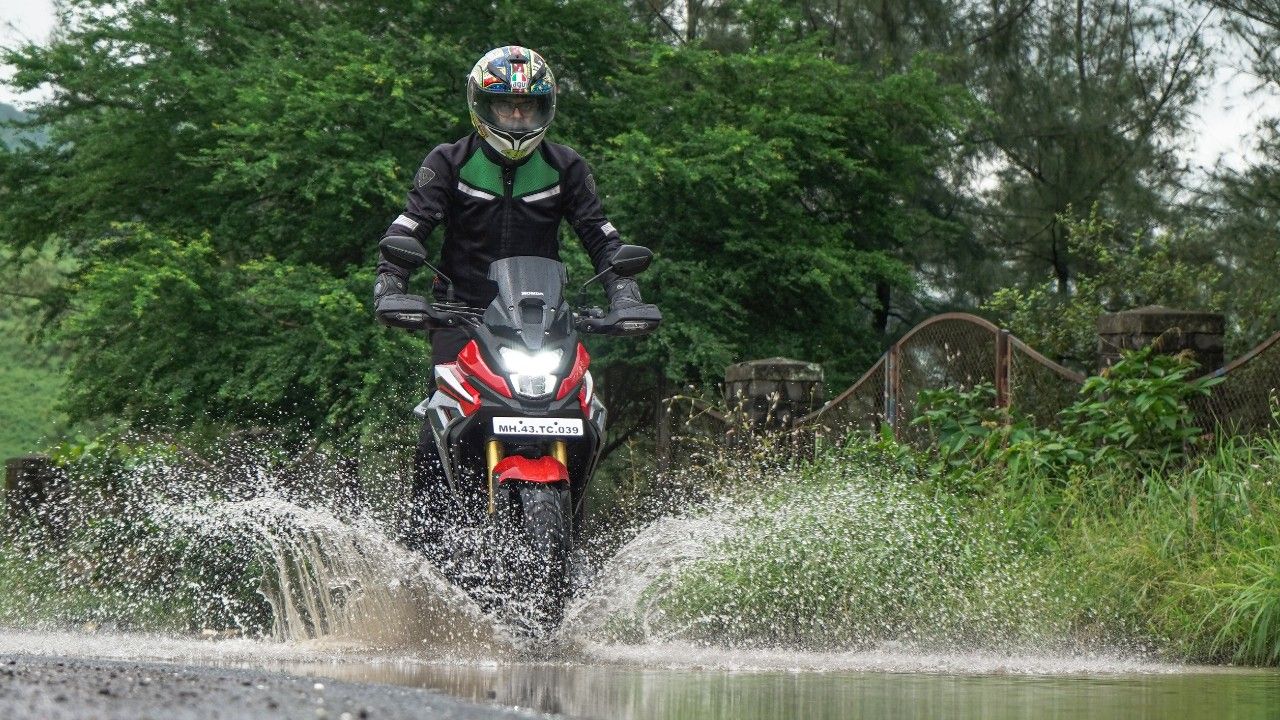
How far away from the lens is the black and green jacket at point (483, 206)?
6.98m

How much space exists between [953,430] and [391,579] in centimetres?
380

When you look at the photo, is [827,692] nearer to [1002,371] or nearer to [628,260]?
[628,260]

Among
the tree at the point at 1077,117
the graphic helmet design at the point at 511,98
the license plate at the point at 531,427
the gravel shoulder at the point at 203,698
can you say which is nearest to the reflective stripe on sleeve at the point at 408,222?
the graphic helmet design at the point at 511,98

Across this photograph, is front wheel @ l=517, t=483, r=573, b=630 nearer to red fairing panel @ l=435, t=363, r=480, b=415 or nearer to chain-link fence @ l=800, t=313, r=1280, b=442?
red fairing panel @ l=435, t=363, r=480, b=415

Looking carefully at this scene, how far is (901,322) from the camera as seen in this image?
72.5 feet

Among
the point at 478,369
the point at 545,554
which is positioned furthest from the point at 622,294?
the point at 545,554

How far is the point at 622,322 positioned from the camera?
22.3 feet

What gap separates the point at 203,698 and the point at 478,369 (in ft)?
8.90

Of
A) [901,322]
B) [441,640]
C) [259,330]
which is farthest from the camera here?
[901,322]

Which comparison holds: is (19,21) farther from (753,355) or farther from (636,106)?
(753,355)

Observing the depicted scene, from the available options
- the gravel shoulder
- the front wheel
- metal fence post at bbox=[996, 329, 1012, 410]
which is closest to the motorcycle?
the front wheel

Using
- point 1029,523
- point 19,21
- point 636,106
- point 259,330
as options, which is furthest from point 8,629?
point 19,21

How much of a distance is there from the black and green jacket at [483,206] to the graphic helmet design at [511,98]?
172mm

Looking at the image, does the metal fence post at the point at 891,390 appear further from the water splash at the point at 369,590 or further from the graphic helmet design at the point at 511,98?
the graphic helmet design at the point at 511,98
